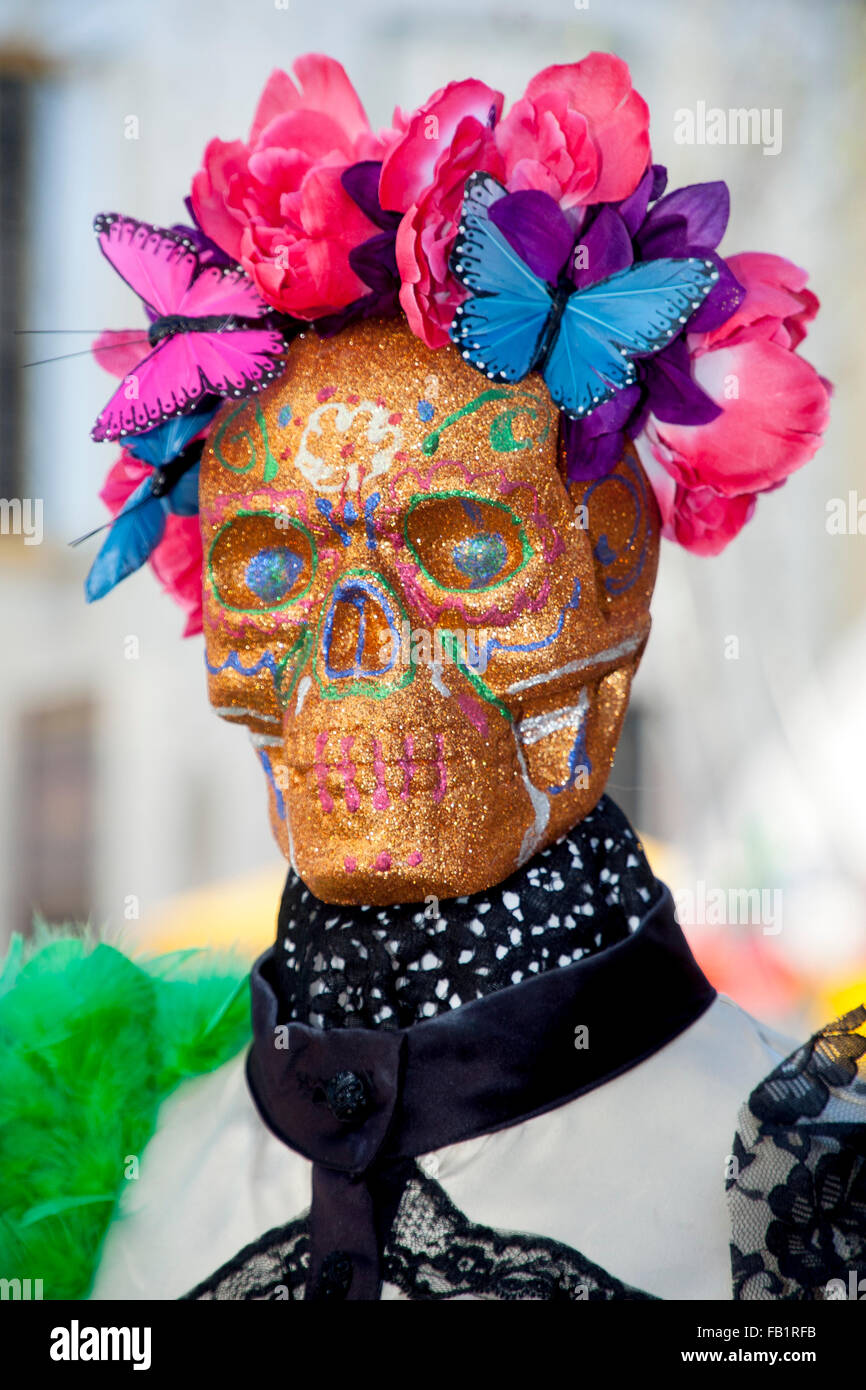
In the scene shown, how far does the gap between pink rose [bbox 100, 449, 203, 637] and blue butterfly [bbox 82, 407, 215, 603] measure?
0.09ft

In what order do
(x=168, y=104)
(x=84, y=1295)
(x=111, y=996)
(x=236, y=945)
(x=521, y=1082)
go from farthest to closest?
1. (x=168, y=104)
2. (x=236, y=945)
3. (x=111, y=996)
4. (x=84, y=1295)
5. (x=521, y=1082)

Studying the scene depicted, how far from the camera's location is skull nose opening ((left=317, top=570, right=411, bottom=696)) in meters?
1.22

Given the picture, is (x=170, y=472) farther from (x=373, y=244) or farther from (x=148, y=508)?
(x=373, y=244)

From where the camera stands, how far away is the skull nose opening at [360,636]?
1.22 meters

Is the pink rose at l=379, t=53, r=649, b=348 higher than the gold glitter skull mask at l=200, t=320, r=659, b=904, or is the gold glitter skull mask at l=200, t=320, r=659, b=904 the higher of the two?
the pink rose at l=379, t=53, r=649, b=348

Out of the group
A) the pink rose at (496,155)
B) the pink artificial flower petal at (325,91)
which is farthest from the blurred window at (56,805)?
the pink rose at (496,155)

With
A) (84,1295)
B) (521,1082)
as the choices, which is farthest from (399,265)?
(84,1295)

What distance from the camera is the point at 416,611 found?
124 centimetres

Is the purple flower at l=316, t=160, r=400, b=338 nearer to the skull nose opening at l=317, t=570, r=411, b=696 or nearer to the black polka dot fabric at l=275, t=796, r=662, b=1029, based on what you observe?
the skull nose opening at l=317, t=570, r=411, b=696

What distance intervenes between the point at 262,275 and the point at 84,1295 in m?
0.93

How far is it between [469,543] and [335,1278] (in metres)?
0.62

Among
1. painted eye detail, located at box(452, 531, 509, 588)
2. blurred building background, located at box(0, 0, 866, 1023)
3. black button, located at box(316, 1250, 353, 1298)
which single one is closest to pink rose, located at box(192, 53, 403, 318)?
painted eye detail, located at box(452, 531, 509, 588)

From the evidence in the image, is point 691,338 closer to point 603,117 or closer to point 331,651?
point 603,117

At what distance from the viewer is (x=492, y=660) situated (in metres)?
1.23
